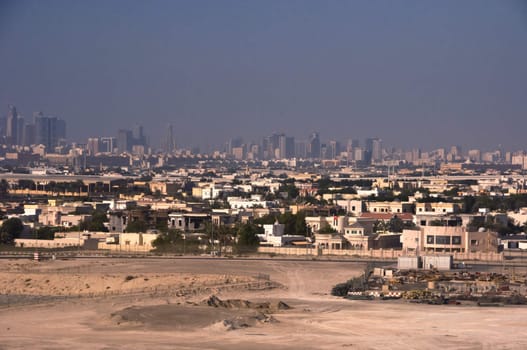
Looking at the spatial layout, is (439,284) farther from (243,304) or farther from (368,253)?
(368,253)

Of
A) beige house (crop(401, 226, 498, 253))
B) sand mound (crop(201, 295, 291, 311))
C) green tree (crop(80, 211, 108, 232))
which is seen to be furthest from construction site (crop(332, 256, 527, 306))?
green tree (crop(80, 211, 108, 232))

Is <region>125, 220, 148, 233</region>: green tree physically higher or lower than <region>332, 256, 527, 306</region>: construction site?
higher

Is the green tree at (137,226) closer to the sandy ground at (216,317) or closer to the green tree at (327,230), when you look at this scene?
the green tree at (327,230)

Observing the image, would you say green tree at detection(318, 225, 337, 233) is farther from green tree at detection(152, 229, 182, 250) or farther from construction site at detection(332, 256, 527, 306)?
construction site at detection(332, 256, 527, 306)

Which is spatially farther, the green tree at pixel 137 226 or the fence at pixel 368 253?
the green tree at pixel 137 226

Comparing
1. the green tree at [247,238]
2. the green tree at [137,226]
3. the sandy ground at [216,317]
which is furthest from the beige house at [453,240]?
the green tree at [137,226]

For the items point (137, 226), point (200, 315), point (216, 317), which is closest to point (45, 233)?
point (137, 226)
